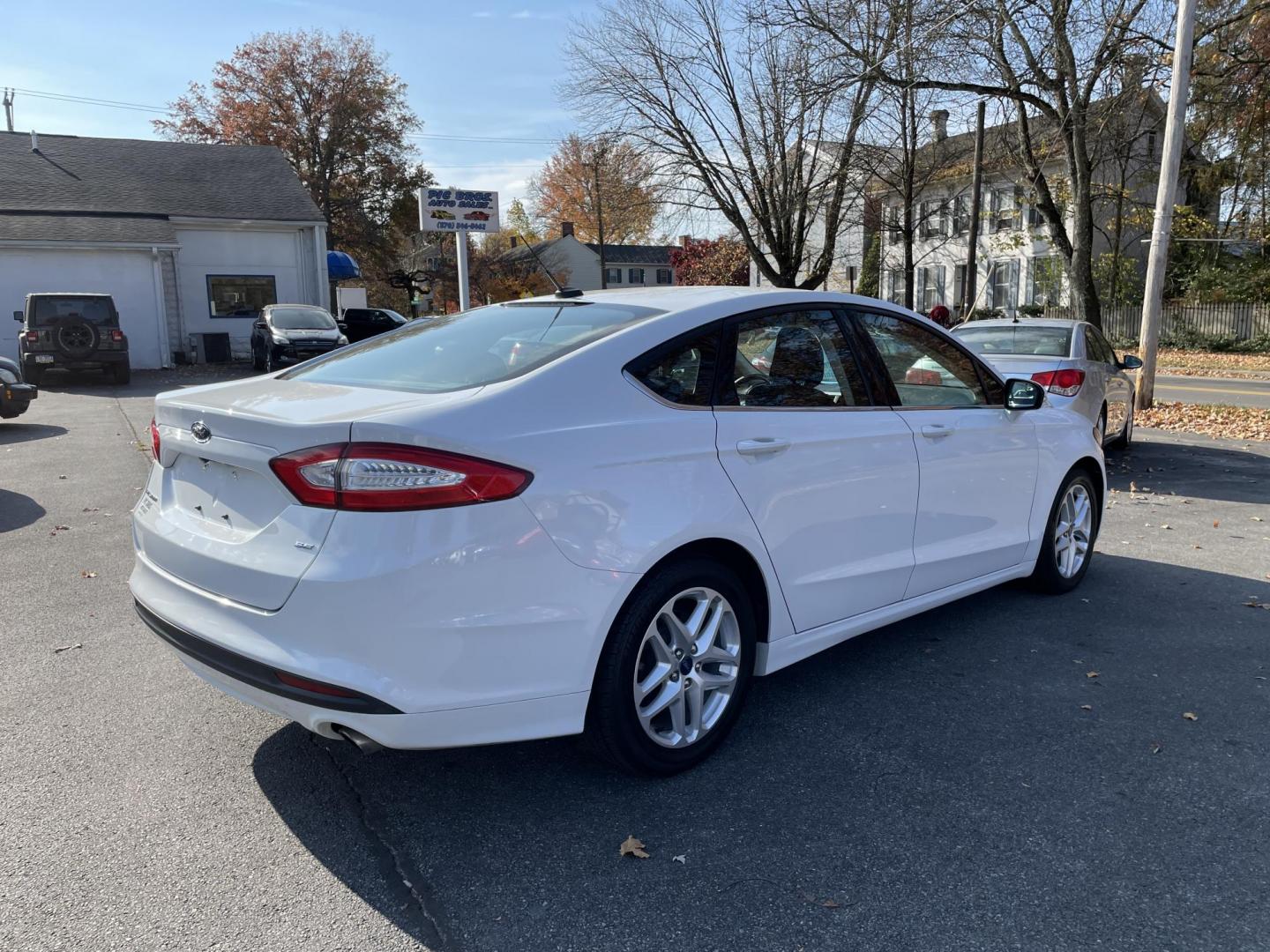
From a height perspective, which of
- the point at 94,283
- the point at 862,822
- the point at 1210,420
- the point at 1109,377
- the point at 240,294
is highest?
the point at 94,283

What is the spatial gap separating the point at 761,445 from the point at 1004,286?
39228 millimetres

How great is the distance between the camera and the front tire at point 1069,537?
16.8 ft

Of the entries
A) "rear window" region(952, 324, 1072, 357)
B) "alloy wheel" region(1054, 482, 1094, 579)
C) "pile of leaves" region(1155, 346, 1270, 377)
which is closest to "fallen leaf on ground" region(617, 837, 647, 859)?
"alloy wheel" region(1054, 482, 1094, 579)

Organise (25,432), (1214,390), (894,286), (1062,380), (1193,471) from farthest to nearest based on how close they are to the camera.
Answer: (894,286) < (1214,390) < (25,432) < (1193,471) < (1062,380)

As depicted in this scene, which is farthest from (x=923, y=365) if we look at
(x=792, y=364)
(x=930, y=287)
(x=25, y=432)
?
(x=930, y=287)

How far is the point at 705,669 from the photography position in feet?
11.0

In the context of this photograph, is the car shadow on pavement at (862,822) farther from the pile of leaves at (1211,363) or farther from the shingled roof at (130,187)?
the shingled roof at (130,187)

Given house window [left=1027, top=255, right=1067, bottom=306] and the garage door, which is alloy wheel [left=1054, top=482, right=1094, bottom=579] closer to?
the garage door

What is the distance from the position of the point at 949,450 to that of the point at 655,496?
1858 millimetres

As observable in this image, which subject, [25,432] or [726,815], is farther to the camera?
[25,432]

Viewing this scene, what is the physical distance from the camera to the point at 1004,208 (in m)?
38.9

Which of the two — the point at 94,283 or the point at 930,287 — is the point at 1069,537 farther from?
the point at 930,287

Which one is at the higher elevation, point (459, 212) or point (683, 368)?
point (459, 212)

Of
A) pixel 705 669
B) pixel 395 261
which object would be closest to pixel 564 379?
pixel 705 669
